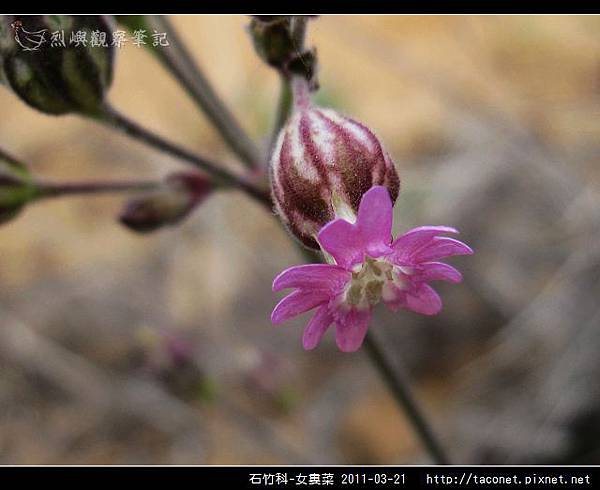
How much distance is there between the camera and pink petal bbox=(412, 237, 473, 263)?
1.64 feet

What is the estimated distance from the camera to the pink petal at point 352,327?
0.58 meters

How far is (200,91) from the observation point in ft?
2.60

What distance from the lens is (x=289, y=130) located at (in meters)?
0.60

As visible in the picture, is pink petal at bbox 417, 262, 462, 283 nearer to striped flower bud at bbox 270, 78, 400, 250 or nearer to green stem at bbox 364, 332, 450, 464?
striped flower bud at bbox 270, 78, 400, 250

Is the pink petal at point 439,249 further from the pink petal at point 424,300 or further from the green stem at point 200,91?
the green stem at point 200,91

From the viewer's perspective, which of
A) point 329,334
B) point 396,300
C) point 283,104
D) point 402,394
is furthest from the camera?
point 329,334

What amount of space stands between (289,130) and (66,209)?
68.1 inches

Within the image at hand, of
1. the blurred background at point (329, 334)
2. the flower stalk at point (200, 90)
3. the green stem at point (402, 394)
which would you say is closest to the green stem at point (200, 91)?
the flower stalk at point (200, 90)

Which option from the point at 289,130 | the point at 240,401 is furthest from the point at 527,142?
the point at 289,130

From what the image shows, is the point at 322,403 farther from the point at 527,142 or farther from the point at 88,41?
the point at 88,41

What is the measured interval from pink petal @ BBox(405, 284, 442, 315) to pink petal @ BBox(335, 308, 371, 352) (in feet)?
0.14

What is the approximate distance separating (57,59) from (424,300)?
0.37m

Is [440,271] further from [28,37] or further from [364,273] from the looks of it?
[28,37]

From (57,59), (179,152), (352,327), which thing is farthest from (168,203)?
(352,327)
